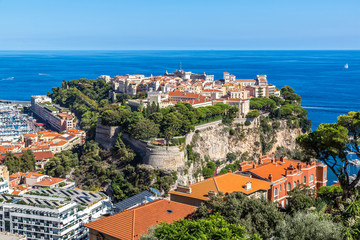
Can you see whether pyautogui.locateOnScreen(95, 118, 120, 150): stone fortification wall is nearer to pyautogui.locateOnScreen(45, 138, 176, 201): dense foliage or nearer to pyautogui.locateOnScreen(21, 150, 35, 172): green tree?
Answer: pyautogui.locateOnScreen(45, 138, 176, 201): dense foliage

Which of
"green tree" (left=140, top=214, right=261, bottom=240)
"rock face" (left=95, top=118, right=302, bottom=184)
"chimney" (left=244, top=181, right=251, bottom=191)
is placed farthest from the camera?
"rock face" (left=95, top=118, right=302, bottom=184)

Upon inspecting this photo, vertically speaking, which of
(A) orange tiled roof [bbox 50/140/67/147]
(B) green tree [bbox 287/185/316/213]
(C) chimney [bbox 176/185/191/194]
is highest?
(B) green tree [bbox 287/185/316/213]

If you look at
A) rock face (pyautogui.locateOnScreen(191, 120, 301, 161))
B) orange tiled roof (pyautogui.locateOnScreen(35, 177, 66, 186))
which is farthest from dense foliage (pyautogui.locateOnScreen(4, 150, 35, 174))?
rock face (pyautogui.locateOnScreen(191, 120, 301, 161))

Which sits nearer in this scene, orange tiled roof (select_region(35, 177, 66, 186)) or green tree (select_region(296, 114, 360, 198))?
green tree (select_region(296, 114, 360, 198))

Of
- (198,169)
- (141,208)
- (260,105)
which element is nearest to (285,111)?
(260,105)

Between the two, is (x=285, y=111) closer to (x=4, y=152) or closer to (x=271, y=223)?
(x=4, y=152)

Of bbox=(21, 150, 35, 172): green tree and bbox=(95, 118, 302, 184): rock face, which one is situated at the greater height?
bbox=(95, 118, 302, 184): rock face

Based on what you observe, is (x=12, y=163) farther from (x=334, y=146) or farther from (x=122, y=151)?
(x=334, y=146)

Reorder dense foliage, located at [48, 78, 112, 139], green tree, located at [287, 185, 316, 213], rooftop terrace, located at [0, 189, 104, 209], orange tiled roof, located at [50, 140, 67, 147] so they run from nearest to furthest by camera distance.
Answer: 1. green tree, located at [287, 185, 316, 213]
2. rooftop terrace, located at [0, 189, 104, 209]
3. orange tiled roof, located at [50, 140, 67, 147]
4. dense foliage, located at [48, 78, 112, 139]
